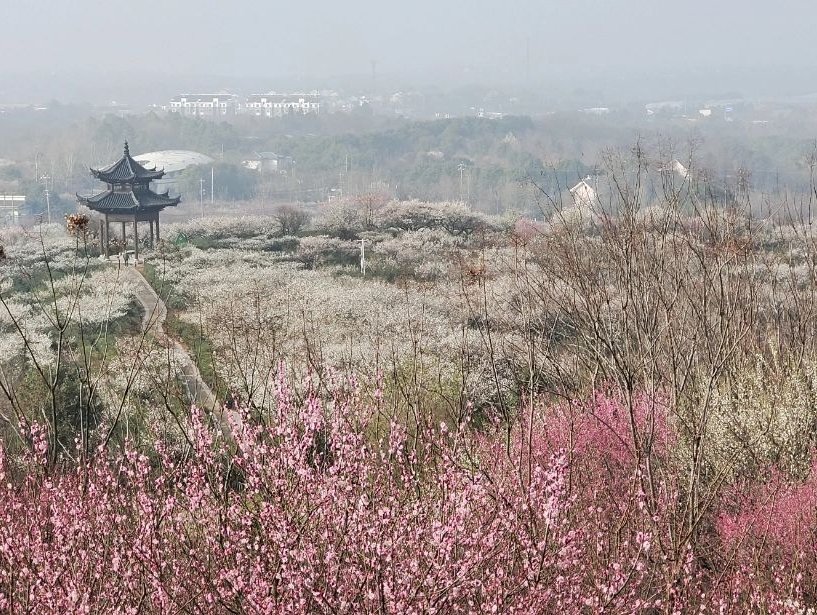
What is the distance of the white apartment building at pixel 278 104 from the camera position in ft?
505

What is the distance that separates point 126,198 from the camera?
1242 inches

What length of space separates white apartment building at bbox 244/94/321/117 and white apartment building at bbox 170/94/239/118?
2.79 meters

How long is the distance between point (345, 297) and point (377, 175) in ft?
229

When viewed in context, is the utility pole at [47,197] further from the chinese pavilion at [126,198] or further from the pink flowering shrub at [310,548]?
the pink flowering shrub at [310,548]

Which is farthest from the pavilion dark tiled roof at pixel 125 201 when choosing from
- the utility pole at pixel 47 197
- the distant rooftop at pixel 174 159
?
the distant rooftop at pixel 174 159

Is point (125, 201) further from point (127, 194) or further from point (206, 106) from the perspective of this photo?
point (206, 106)

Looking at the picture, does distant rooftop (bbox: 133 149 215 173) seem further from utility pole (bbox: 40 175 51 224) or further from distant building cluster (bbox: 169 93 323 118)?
distant building cluster (bbox: 169 93 323 118)

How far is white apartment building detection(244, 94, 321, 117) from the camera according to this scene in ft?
505

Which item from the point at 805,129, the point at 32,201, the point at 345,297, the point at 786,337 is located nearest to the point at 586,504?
the point at 786,337

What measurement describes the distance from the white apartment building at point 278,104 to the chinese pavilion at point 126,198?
386 ft

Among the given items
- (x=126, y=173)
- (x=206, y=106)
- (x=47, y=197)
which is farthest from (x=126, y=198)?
(x=206, y=106)

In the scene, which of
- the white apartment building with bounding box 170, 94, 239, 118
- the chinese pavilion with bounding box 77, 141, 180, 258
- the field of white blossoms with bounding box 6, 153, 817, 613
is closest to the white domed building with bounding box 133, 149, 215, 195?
the chinese pavilion with bounding box 77, 141, 180, 258

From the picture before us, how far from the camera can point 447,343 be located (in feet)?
57.9

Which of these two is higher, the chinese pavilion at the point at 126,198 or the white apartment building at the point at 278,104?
the white apartment building at the point at 278,104
